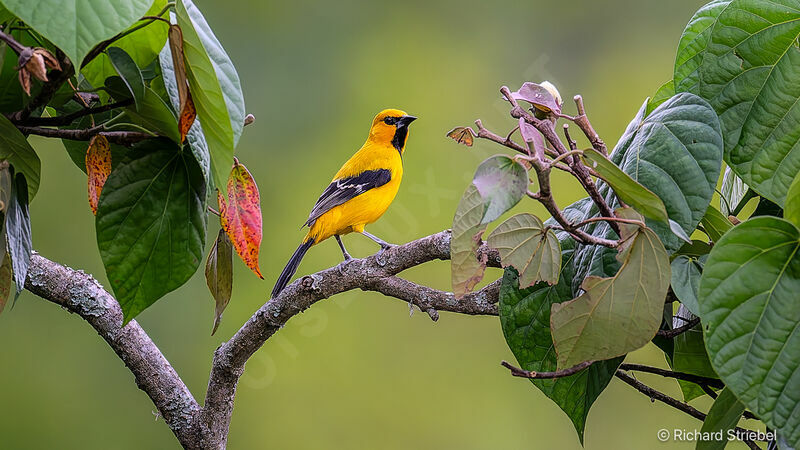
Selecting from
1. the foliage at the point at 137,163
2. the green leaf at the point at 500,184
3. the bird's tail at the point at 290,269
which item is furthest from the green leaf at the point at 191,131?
the bird's tail at the point at 290,269

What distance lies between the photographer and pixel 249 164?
9.08ft

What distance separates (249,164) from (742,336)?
2.41 metres

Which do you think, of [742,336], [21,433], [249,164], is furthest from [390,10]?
[742,336]

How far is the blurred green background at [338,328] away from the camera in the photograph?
2.65 m

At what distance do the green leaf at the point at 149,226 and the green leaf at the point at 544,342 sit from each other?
0.29 meters

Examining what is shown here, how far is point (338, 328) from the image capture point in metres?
2.70

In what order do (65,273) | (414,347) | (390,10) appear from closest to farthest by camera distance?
(65,273) < (414,347) < (390,10)

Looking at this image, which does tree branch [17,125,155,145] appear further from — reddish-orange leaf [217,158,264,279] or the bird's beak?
the bird's beak

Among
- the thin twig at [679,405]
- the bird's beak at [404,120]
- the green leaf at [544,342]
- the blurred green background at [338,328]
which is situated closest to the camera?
the green leaf at [544,342]

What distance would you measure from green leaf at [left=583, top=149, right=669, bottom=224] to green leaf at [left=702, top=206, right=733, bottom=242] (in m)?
0.16

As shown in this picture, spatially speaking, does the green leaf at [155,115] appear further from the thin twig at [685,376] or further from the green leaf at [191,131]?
the thin twig at [685,376]

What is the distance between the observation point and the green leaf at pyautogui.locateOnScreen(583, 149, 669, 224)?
0.49 m

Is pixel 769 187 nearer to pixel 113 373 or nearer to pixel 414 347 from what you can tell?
pixel 414 347

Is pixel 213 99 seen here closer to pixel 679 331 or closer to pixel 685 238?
pixel 685 238
